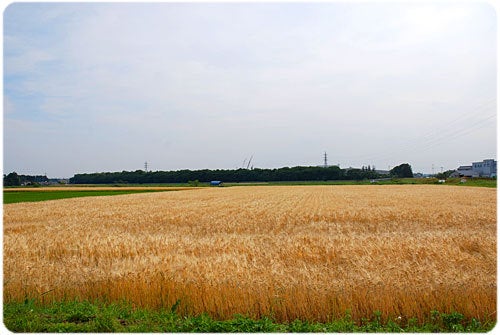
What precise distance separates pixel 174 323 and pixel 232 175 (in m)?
134

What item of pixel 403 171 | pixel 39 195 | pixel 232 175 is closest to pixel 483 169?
pixel 403 171

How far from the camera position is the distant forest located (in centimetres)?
13162

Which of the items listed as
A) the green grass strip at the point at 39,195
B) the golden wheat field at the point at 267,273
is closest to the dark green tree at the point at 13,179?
the green grass strip at the point at 39,195

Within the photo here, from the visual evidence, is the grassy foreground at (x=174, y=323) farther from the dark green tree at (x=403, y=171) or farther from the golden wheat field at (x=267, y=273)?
the dark green tree at (x=403, y=171)

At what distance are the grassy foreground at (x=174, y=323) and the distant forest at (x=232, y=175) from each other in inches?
4924

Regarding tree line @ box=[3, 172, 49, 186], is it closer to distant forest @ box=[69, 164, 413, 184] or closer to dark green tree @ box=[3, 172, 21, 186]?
dark green tree @ box=[3, 172, 21, 186]

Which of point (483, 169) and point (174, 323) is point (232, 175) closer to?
point (483, 169)

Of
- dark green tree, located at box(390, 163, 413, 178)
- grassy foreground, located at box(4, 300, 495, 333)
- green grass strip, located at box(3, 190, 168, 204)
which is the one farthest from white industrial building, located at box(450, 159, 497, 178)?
grassy foreground, located at box(4, 300, 495, 333)

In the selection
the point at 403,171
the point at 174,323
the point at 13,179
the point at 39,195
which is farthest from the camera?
the point at 403,171

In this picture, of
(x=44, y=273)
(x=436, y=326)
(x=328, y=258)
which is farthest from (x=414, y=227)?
(x=44, y=273)

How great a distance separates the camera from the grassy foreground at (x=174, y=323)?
652 cm

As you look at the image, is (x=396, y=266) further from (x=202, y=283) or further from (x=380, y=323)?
(x=202, y=283)

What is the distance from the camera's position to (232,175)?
462 feet

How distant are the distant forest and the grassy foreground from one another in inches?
4924
